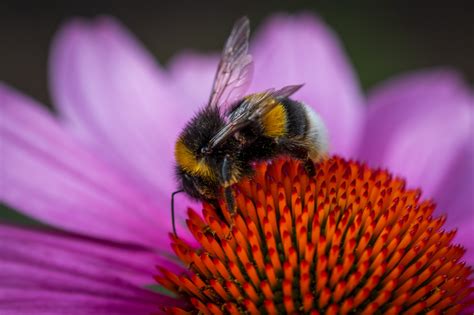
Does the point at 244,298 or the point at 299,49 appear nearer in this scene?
the point at 244,298

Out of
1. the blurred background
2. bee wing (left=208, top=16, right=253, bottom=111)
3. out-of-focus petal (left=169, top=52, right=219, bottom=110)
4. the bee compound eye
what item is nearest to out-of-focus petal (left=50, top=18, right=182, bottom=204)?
out-of-focus petal (left=169, top=52, right=219, bottom=110)

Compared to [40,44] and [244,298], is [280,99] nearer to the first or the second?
[244,298]

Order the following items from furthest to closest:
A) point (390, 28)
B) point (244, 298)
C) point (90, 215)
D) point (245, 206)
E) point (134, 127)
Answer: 1. point (390, 28)
2. point (134, 127)
3. point (90, 215)
4. point (245, 206)
5. point (244, 298)

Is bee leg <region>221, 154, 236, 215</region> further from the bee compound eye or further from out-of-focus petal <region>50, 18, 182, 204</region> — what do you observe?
out-of-focus petal <region>50, 18, 182, 204</region>

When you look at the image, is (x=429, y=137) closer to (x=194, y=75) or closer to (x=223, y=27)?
(x=194, y=75)

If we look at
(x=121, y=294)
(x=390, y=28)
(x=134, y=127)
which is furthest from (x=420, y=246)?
(x=390, y=28)

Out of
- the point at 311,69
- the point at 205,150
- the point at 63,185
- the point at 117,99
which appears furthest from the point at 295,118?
the point at 311,69
